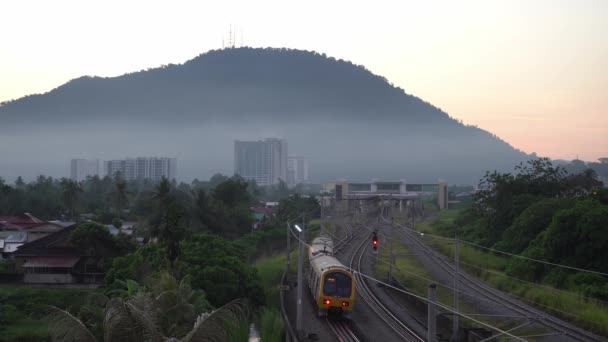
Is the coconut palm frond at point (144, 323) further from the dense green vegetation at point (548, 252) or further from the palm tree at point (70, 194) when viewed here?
the palm tree at point (70, 194)

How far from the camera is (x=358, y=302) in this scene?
24328 millimetres

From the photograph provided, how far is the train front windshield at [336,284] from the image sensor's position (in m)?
20.6

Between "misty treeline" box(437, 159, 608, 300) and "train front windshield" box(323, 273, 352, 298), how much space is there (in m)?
8.40

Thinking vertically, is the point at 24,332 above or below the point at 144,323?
below

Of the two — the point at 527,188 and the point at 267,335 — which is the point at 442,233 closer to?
the point at 527,188

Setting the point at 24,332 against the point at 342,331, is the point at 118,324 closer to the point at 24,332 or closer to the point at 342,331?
the point at 342,331

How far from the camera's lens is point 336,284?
67.7 feet

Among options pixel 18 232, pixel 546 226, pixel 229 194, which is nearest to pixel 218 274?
pixel 546 226

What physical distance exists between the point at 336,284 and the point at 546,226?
A: 16.5 m

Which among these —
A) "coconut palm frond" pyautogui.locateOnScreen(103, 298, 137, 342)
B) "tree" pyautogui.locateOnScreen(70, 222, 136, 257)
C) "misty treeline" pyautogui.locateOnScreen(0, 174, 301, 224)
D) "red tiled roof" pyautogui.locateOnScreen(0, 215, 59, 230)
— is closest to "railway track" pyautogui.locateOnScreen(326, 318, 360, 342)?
"coconut palm frond" pyautogui.locateOnScreen(103, 298, 137, 342)

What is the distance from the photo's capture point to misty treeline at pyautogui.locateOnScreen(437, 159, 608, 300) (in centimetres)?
2575

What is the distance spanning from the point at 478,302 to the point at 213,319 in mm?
13646

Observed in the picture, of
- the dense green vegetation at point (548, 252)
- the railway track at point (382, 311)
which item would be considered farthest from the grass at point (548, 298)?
the railway track at point (382, 311)

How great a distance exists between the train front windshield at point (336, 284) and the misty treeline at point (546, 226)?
8.40 m
